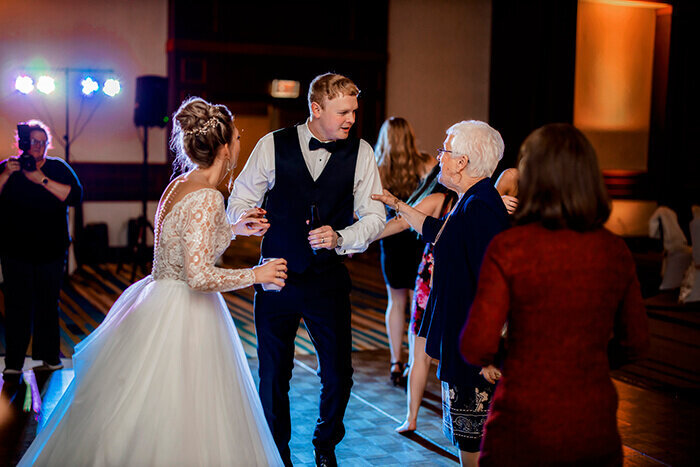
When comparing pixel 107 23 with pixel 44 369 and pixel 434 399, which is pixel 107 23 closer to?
pixel 44 369

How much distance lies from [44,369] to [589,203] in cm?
394

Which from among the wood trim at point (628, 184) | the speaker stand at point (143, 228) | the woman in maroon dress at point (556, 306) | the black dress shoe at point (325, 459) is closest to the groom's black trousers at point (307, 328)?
the black dress shoe at point (325, 459)

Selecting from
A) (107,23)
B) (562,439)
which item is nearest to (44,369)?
(562,439)

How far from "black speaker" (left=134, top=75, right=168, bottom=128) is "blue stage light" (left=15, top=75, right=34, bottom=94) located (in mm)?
1241

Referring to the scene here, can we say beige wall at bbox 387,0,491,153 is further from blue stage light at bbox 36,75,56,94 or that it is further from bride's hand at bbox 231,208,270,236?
bride's hand at bbox 231,208,270,236

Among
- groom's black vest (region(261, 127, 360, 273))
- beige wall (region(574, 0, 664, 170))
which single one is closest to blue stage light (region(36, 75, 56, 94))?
groom's black vest (region(261, 127, 360, 273))

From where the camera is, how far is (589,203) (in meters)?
1.64

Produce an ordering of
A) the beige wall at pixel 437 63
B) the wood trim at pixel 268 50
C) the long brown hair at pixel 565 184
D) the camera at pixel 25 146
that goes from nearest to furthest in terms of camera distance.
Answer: the long brown hair at pixel 565 184 → the camera at pixel 25 146 → the wood trim at pixel 268 50 → the beige wall at pixel 437 63

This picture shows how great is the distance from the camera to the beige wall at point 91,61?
907 centimetres

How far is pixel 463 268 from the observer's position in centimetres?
229

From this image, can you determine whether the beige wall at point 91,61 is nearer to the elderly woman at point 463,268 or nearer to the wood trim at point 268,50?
the wood trim at point 268,50

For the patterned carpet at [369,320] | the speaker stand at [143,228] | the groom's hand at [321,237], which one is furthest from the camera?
the speaker stand at [143,228]

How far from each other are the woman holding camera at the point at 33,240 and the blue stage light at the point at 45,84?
460 centimetres

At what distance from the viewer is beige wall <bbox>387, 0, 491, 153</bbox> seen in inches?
440
